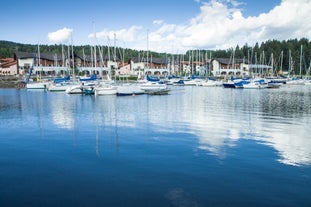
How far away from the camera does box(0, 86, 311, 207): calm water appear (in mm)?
8766

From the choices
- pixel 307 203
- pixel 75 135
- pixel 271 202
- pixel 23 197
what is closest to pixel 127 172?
pixel 23 197

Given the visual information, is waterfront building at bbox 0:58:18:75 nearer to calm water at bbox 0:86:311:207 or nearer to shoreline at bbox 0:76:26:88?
shoreline at bbox 0:76:26:88

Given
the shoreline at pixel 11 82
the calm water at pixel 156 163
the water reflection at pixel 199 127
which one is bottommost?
the calm water at pixel 156 163

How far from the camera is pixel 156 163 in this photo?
39.9ft

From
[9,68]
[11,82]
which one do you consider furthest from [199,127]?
[9,68]

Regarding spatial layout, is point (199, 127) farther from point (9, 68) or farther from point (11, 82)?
point (9, 68)

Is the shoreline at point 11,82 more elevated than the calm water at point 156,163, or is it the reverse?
the shoreline at point 11,82

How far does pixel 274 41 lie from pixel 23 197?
165 metres

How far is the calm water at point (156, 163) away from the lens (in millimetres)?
8766

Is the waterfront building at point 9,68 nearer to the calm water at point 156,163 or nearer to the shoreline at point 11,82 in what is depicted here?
the shoreline at point 11,82

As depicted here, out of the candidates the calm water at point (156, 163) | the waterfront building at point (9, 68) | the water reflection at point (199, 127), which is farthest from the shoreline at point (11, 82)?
the calm water at point (156, 163)

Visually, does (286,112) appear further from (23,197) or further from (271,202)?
(23,197)

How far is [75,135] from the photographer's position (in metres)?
17.9

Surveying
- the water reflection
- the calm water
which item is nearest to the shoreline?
the water reflection
